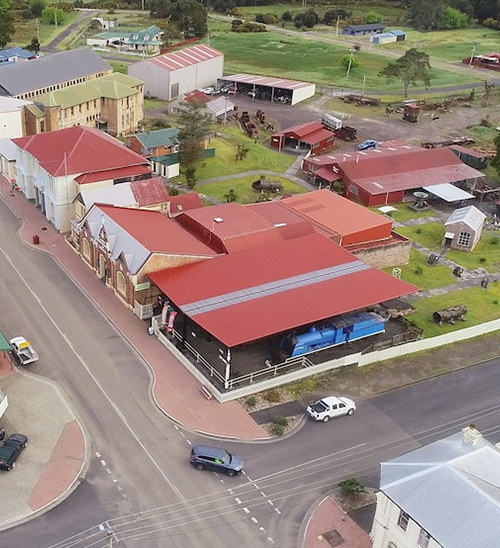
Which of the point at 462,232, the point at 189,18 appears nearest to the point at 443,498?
the point at 462,232

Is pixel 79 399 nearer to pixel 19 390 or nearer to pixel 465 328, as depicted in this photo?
pixel 19 390

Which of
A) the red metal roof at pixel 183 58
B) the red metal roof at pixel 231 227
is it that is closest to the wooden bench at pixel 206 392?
the red metal roof at pixel 231 227

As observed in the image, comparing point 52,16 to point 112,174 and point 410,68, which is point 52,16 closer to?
point 410,68

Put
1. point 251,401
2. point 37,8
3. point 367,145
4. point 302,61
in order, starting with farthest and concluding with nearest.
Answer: point 37,8
point 302,61
point 367,145
point 251,401

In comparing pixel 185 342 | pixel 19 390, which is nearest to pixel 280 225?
pixel 185 342

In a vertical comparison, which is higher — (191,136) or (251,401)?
(191,136)

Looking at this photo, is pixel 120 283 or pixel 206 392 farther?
pixel 120 283

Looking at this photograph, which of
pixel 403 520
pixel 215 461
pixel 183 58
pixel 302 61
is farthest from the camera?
pixel 302 61
